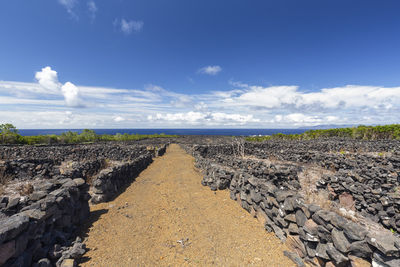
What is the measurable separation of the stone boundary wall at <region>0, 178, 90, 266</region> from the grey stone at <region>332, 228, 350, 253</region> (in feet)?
Answer: 20.3

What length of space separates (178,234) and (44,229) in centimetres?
374

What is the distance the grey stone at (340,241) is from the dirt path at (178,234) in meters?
1.34

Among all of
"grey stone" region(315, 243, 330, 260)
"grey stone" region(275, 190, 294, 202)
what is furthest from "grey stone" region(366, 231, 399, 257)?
"grey stone" region(275, 190, 294, 202)

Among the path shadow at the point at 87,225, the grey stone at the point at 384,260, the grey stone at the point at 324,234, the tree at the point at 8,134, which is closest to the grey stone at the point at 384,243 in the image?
the grey stone at the point at 384,260

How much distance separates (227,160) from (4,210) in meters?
14.1

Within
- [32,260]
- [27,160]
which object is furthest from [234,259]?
[27,160]

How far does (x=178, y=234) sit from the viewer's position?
544 cm

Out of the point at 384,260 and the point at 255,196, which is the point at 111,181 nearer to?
the point at 255,196

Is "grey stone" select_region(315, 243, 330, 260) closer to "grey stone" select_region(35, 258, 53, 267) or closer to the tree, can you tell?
"grey stone" select_region(35, 258, 53, 267)

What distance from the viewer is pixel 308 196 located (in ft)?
28.8

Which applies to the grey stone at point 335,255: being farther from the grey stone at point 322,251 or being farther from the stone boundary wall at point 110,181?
the stone boundary wall at point 110,181

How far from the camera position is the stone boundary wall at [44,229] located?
3.30 meters

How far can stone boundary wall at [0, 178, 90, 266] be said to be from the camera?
130 inches

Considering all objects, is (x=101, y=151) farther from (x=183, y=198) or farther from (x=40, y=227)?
(x=40, y=227)
